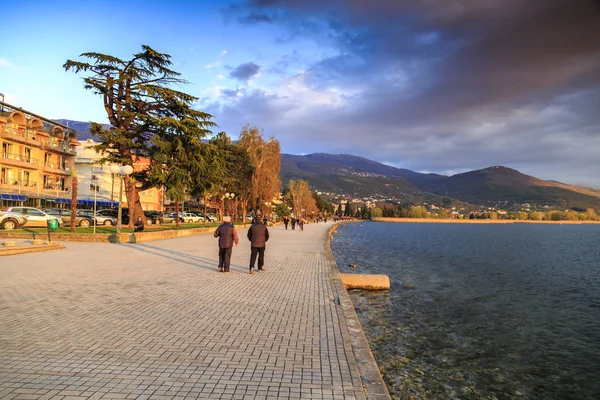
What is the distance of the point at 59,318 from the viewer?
20.2 feet

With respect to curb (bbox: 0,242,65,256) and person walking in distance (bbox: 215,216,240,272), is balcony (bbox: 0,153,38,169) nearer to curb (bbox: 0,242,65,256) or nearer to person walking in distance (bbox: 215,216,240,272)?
curb (bbox: 0,242,65,256)

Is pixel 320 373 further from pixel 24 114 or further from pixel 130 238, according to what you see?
pixel 24 114

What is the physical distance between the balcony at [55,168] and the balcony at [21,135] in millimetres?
2688

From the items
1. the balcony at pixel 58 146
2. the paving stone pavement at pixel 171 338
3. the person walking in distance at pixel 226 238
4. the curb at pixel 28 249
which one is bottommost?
the paving stone pavement at pixel 171 338

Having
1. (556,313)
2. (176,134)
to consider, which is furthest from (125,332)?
(176,134)

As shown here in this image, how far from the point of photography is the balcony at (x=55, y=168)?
45.2 m

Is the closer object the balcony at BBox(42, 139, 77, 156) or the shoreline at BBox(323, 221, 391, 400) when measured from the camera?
the shoreline at BBox(323, 221, 391, 400)

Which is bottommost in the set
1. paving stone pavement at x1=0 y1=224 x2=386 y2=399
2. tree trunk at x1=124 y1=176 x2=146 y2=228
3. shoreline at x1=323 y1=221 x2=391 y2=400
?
shoreline at x1=323 y1=221 x2=391 y2=400

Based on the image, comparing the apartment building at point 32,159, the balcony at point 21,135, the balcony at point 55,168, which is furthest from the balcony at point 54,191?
the balcony at point 21,135

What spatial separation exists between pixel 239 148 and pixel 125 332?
4470 cm

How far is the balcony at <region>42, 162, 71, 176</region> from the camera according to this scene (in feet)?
148

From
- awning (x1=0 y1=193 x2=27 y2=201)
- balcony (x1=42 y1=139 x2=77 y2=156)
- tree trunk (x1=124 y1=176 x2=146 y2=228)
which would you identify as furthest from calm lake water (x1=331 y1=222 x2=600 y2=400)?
balcony (x1=42 y1=139 x2=77 y2=156)

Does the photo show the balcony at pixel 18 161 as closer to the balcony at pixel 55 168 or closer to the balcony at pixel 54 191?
the balcony at pixel 55 168

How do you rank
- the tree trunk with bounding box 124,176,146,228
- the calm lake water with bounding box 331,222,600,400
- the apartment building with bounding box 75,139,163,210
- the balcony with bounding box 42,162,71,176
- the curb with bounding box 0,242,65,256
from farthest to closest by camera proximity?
1. the apartment building with bounding box 75,139,163,210
2. the balcony with bounding box 42,162,71,176
3. the tree trunk with bounding box 124,176,146,228
4. the curb with bounding box 0,242,65,256
5. the calm lake water with bounding box 331,222,600,400
